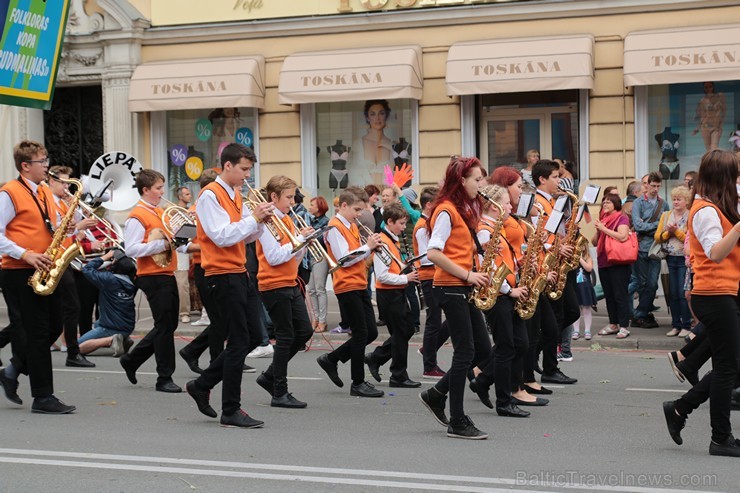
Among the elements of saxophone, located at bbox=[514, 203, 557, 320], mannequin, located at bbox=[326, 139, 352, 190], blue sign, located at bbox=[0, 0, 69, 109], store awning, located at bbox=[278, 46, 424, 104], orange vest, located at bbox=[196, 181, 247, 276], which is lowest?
saxophone, located at bbox=[514, 203, 557, 320]

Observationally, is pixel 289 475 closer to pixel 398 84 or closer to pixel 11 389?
pixel 11 389

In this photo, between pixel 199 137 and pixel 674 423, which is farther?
pixel 199 137

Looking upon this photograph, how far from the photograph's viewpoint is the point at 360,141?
20.4m

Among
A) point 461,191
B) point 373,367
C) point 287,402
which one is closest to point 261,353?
point 373,367

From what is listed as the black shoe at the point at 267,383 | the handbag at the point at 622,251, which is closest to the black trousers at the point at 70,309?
the black shoe at the point at 267,383

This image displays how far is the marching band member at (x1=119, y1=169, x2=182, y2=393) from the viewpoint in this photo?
10.3 meters

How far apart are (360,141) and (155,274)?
10.4m

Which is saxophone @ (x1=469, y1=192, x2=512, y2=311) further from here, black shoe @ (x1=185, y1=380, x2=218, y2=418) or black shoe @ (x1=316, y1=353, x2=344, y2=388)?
black shoe @ (x1=316, y1=353, x2=344, y2=388)

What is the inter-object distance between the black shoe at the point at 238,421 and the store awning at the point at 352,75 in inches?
431

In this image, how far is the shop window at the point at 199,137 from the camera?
68.1ft

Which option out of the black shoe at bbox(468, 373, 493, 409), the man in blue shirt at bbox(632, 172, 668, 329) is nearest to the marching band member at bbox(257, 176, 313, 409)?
the black shoe at bbox(468, 373, 493, 409)

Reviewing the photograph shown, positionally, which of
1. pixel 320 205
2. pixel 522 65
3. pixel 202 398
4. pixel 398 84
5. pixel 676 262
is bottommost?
pixel 202 398

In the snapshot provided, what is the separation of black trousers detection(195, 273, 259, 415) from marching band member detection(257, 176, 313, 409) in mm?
894

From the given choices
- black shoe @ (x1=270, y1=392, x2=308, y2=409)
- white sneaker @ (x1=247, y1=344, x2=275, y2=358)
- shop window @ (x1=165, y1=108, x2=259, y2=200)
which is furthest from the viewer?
shop window @ (x1=165, y1=108, x2=259, y2=200)
